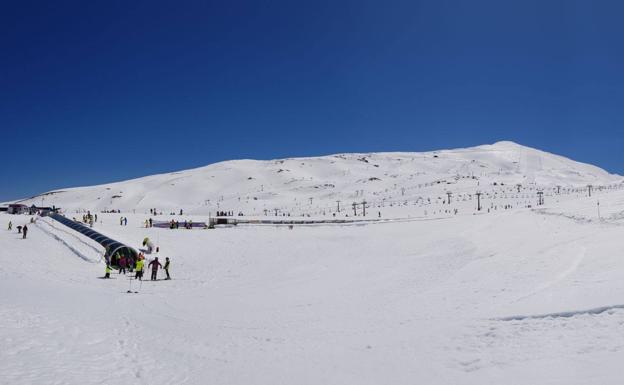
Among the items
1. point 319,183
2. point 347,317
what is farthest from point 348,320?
point 319,183

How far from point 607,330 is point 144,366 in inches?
335

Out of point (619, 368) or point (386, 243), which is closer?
point (619, 368)

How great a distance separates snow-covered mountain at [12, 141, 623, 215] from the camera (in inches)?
3979

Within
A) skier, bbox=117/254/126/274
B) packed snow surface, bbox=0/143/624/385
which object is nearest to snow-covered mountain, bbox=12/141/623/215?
skier, bbox=117/254/126/274

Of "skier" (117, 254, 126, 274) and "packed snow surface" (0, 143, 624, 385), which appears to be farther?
"skier" (117, 254, 126, 274)

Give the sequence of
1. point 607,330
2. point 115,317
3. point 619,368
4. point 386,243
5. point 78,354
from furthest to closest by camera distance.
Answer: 1. point 386,243
2. point 115,317
3. point 78,354
4. point 607,330
5. point 619,368

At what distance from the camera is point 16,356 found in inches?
326

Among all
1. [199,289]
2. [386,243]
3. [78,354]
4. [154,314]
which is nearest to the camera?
[78,354]

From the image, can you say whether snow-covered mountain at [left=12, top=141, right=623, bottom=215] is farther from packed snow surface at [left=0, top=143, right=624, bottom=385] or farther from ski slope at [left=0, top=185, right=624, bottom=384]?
ski slope at [left=0, top=185, right=624, bottom=384]

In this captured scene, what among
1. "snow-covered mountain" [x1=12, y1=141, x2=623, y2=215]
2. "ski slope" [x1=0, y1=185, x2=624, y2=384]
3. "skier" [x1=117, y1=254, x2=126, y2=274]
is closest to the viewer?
"ski slope" [x1=0, y1=185, x2=624, y2=384]

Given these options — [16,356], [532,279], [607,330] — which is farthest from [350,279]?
[16,356]

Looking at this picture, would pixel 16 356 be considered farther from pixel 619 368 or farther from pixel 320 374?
pixel 619 368

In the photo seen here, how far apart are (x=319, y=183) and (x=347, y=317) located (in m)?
122

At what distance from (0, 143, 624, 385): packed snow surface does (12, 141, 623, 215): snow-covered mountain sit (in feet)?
196
